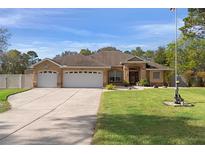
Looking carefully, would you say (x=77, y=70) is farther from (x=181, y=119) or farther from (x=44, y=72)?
(x=181, y=119)

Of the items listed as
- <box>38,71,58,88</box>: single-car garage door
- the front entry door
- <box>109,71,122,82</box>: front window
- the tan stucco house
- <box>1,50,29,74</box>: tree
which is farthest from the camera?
<box>1,50,29,74</box>: tree

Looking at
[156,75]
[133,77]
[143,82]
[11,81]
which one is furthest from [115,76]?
[11,81]

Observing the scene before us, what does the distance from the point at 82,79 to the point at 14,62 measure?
83.2 feet

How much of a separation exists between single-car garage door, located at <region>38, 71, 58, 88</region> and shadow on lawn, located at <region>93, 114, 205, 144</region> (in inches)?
1038

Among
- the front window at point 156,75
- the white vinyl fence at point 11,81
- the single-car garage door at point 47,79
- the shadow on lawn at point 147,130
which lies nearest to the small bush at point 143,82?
the front window at point 156,75

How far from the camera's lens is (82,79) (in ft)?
131

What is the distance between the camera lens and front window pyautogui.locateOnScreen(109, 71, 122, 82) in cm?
4291

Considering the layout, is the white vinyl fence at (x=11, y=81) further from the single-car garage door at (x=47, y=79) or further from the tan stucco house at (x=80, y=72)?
the single-car garage door at (x=47, y=79)

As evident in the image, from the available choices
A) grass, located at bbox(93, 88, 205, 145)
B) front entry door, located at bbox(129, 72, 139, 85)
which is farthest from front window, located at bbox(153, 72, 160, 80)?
grass, located at bbox(93, 88, 205, 145)

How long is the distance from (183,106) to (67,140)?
9880 mm

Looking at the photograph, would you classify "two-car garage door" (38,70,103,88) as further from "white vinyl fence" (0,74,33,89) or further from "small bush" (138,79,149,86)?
"small bush" (138,79,149,86)

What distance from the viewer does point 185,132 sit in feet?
33.8

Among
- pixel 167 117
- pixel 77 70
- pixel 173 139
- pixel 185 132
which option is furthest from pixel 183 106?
pixel 77 70
